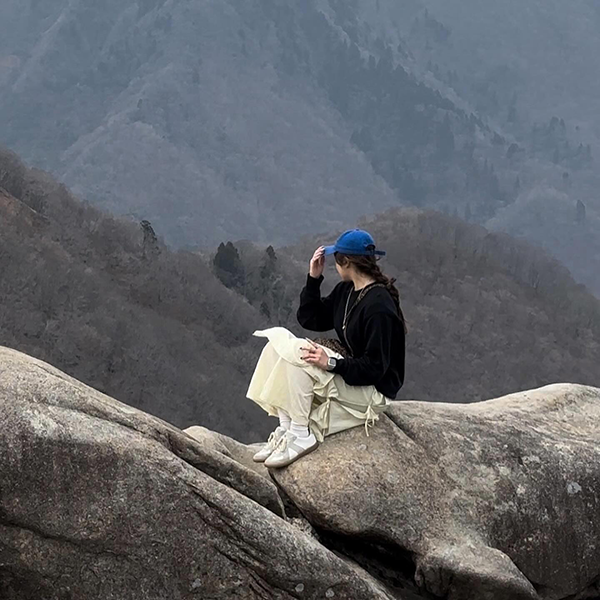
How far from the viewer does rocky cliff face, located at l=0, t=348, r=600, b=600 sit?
5695 millimetres

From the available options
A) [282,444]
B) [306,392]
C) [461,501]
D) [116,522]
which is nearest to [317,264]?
[306,392]

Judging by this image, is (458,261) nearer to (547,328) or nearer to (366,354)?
(547,328)

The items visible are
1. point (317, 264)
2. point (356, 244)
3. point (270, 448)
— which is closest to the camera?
point (356, 244)

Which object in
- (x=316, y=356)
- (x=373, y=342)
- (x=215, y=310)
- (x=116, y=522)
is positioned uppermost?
(x=373, y=342)

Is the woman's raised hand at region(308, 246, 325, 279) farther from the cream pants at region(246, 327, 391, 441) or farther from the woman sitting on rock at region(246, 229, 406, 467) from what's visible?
the cream pants at region(246, 327, 391, 441)

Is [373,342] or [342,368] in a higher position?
[373,342]

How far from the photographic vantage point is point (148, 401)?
53.1 metres

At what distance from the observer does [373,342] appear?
7312mm

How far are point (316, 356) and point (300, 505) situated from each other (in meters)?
1.20

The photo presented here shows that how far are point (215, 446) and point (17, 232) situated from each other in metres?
51.5

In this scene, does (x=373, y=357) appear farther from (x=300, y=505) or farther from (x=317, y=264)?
(x=300, y=505)

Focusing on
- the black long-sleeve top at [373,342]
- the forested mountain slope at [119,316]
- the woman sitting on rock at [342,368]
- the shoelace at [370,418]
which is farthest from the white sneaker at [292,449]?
the forested mountain slope at [119,316]

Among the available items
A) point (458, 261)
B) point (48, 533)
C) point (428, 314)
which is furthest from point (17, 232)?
point (458, 261)

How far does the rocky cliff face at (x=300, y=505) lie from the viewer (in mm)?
5695
